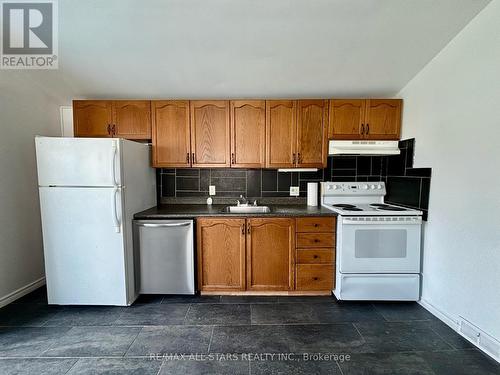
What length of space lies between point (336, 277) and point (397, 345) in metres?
0.74

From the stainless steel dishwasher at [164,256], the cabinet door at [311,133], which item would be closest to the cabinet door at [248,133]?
the cabinet door at [311,133]

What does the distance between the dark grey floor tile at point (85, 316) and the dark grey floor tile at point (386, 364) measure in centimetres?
199

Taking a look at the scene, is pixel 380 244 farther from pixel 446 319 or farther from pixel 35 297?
pixel 35 297

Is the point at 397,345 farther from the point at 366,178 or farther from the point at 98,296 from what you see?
the point at 98,296

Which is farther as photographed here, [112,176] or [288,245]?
[288,245]

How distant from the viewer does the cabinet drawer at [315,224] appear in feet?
8.09

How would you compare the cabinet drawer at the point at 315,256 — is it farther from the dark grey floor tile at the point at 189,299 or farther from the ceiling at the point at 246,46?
the ceiling at the point at 246,46

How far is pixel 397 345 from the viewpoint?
1.81 metres

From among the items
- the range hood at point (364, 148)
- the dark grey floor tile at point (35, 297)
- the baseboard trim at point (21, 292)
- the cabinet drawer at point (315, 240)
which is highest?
the range hood at point (364, 148)

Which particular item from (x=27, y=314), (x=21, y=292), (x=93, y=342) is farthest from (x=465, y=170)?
(x=21, y=292)

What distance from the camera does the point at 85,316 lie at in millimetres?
2174

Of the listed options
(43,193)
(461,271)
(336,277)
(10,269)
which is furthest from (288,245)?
(10,269)

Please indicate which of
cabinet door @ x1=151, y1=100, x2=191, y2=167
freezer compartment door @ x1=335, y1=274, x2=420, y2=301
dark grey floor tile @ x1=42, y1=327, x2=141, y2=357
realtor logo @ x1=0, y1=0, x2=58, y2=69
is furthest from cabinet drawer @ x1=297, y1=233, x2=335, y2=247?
realtor logo @ x1=0, y1=0, x2=58, y2=69

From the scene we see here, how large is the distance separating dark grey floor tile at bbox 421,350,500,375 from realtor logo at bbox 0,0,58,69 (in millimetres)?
3753
